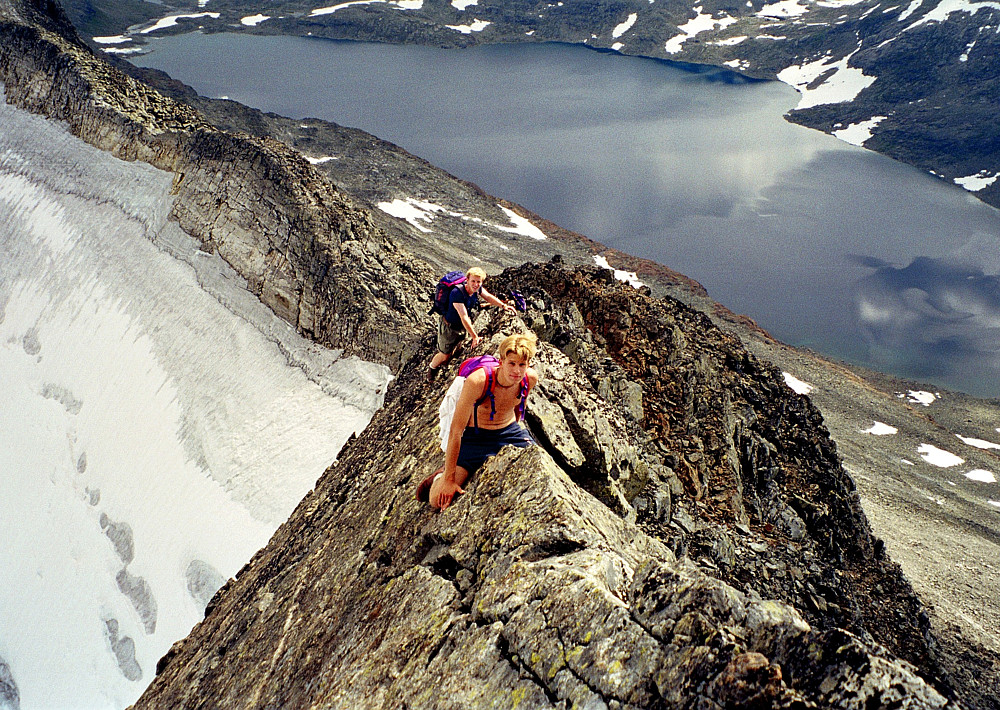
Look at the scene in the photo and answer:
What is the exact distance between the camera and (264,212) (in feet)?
58.0

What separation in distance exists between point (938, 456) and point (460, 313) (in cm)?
5441

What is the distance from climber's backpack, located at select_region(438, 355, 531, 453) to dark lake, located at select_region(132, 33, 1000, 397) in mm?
76612

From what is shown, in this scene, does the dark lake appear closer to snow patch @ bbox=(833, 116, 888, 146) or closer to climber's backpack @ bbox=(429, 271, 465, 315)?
snow patch @ bbox=(833, 116, 888, 146)

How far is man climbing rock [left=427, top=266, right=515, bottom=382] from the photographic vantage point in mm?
9117

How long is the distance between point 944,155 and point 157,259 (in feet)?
519

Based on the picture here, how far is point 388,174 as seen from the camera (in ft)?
281

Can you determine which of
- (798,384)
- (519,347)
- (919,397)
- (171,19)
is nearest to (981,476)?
(798,384)

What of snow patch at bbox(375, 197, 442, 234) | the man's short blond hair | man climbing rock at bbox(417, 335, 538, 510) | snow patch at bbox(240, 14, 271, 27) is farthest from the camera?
snow patch at bbox(240, 14, 271, 27)

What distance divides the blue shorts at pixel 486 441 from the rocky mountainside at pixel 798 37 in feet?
471

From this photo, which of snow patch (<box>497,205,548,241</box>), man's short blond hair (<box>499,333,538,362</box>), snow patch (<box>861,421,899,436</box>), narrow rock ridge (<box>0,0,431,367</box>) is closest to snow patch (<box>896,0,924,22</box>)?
snow patch (<box>497,205,548,241</box>)

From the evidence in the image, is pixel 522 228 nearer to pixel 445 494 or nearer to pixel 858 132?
pixel 445 494

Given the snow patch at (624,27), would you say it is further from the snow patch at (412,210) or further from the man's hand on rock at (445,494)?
the man's hand on rock at (445,494)

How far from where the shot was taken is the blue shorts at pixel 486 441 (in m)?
6.23

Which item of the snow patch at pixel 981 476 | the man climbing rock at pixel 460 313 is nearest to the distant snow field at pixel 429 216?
the snow patch at pixel 981 476
